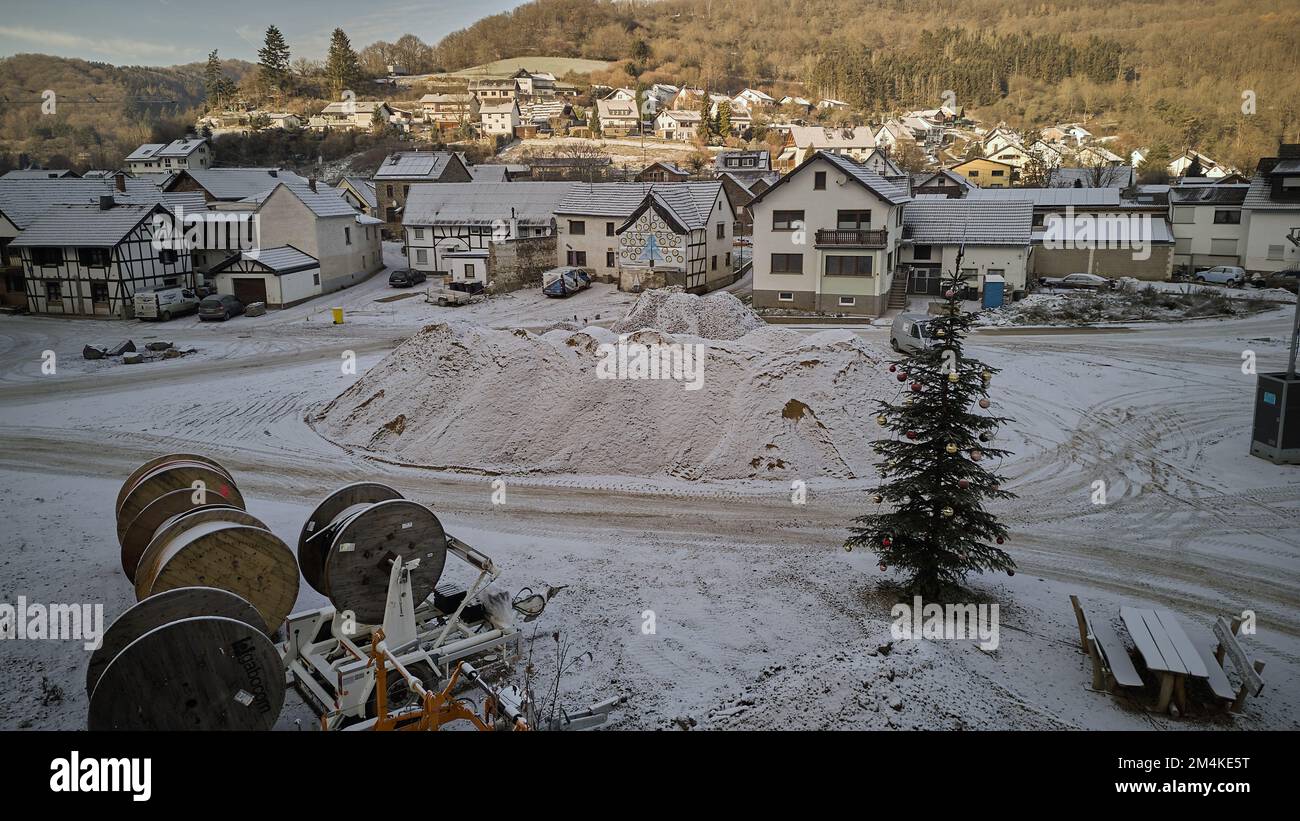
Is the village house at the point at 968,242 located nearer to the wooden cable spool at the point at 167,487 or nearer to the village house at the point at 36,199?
the wooden cable spool at the point at 167,487

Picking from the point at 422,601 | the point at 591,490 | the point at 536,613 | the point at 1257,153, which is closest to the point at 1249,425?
the point at 591,490

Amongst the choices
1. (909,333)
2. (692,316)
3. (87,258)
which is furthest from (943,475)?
(87,258)

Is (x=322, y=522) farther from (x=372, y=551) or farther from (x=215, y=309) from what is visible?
(x=215, y=309)

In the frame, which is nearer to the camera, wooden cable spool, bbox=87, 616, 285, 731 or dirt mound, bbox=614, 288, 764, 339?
wooden cable spool, bbox=87, 616, 285, 731

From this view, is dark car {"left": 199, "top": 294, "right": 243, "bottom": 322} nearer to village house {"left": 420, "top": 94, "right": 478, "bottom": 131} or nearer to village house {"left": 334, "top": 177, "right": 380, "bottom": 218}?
village house {"left": 334, "top": 177, "right": 380, "bottom": 218}

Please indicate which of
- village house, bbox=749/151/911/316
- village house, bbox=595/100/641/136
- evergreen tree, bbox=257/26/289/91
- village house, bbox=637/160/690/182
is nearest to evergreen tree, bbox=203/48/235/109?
evergreen tree, bbox=257/26/289/91

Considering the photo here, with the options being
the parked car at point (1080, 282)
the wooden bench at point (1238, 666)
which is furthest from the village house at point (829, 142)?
the wooden bench at point (1238, 666)

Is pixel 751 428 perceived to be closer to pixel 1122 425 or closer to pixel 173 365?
pixel 1122 425

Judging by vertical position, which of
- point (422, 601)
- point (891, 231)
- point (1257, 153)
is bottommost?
point (422, 601)
